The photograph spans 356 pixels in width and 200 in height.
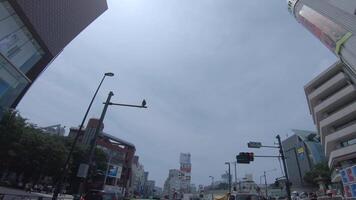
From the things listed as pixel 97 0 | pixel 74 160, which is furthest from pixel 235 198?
pixel 74 160

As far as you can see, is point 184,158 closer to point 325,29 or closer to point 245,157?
point 325,29

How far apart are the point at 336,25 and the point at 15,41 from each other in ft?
165

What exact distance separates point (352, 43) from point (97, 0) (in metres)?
43.5

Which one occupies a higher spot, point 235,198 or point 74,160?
point 74,160

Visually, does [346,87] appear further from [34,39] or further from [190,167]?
[190,167]

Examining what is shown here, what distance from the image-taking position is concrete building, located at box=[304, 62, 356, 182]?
38.7m

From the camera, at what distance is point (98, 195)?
18469 millimetres

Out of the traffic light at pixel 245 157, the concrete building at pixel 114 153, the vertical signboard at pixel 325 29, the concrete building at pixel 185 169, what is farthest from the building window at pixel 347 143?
the concrete building at pixel 185 169

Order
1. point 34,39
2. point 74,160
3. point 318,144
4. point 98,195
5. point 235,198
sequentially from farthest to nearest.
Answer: point 318,144 < point 74,160 < point 34,39 < point 98,195 < point 235,198

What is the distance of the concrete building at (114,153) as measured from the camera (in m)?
75.0

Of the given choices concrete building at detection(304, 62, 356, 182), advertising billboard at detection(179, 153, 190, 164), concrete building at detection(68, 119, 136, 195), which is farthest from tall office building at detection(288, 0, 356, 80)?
advertising billboard at detection(179, 153, 190, 164)

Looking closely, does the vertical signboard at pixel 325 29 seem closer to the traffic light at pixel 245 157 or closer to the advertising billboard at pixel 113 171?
the traffic light at pixel 245 157

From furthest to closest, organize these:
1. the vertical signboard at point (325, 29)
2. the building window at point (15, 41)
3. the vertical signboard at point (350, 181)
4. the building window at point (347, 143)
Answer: the vertical signboard at point (325, 29), the building window at point (347, 143), the building window at point (15, 41), the vertical signboard at point (350, 181)

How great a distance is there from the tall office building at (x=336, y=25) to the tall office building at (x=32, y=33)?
43.3m
